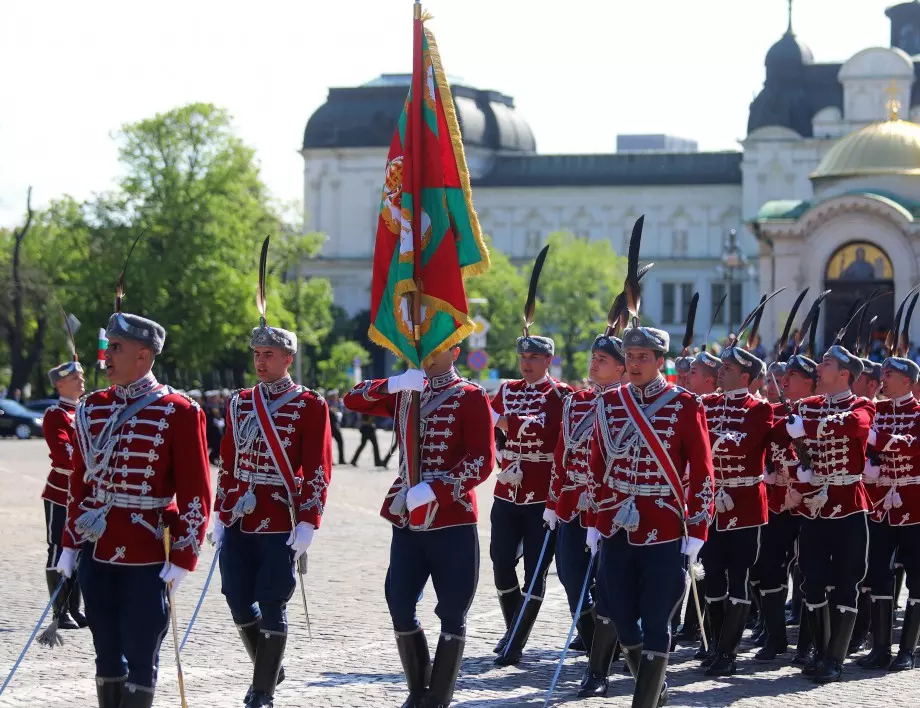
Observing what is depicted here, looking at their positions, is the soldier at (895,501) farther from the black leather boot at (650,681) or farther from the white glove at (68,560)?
the white glove at (68,560)

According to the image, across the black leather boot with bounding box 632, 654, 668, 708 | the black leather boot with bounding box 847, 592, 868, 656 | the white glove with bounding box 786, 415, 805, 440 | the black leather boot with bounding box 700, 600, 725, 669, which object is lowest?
the black leather boot with bounding box 847, 592, 868, 656

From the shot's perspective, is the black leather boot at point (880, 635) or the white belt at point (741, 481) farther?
the black leather boot at point (880, 635)

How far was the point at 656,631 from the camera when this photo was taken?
8.77 metres

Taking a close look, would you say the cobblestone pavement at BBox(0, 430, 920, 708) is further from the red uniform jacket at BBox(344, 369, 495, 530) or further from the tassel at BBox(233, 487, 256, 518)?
the red uniform jacket at BBox(344, 369, 495, 530)

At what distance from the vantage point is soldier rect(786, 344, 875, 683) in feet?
36.9

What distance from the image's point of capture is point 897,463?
39.5 feet

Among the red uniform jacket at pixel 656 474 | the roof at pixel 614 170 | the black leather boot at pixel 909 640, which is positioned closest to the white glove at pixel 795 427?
the black leather boot at pixel 909 640

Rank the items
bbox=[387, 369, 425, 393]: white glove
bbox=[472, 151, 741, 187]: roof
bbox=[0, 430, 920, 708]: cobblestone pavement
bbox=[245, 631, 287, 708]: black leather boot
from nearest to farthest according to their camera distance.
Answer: bbox=[387, 369, 425, 393]: white glove → bbox=[245, 631, 287, 708]: black leather boot → bbox=[0, 430, 920, 708]: cobblestone pavement → bbox=[472, 151, 741, 187]: roof

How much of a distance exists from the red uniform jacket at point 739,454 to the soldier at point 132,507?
14.3 feet

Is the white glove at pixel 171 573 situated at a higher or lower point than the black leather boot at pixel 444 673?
higher

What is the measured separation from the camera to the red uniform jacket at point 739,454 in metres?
11.4

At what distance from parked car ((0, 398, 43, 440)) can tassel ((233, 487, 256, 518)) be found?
45509mm

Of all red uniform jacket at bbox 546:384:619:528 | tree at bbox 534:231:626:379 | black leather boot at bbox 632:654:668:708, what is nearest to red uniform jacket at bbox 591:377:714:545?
black leather boot at bbox 632:654:668:708

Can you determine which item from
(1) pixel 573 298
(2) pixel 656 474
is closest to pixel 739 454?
(2) pixel 656 474
